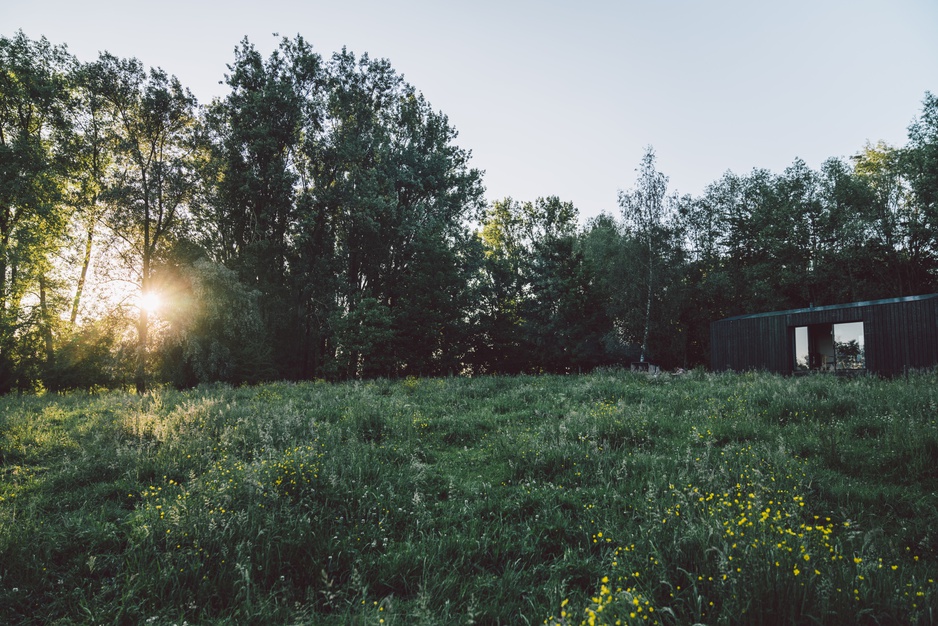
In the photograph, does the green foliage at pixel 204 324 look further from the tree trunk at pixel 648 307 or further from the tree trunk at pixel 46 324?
the tree trunk at pixel 648 307

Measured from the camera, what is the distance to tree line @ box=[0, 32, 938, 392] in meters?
20.8

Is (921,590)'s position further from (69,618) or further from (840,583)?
(69,618)

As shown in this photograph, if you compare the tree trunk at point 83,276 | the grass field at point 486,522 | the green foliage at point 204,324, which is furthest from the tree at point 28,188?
the grass field at point 486,522

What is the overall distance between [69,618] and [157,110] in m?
25.9

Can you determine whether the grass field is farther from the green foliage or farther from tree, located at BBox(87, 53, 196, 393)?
tree, located at BBox(87, 53, 196, 393)

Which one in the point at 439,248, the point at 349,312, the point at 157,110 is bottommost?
the point at 349,312

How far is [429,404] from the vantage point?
10.0 meters

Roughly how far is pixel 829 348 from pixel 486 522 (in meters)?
22.6

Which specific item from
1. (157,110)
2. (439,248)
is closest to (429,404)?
(439,248)

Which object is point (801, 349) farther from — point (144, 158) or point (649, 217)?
point (144, 158)

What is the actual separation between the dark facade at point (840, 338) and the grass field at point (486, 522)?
12738mm

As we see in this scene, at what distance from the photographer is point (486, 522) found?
407 cm

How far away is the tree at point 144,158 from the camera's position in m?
20.9

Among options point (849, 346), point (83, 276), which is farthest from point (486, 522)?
point (83, 276)
